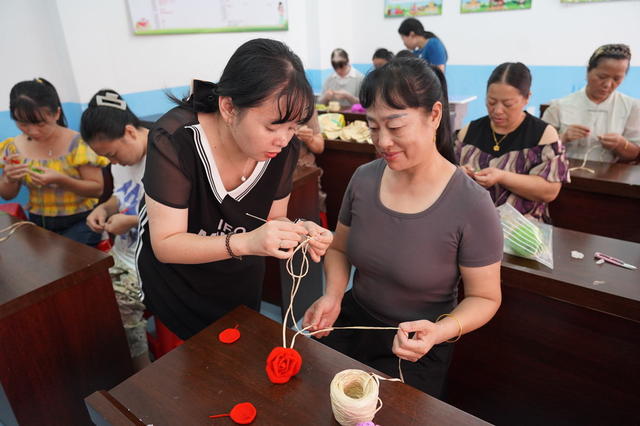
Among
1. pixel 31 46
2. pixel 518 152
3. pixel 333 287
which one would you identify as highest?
pixel 31 46

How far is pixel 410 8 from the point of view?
621 cm

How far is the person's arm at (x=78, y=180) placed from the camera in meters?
2.05

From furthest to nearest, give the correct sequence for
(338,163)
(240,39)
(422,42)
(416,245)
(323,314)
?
1. (240,39)
2. (422,42)
3. (338,163)
4. (323,314)
5. (416,245)

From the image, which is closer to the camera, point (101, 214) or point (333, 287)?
point (333, 287)

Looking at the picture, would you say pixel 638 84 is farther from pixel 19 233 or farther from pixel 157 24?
pixel 19 233

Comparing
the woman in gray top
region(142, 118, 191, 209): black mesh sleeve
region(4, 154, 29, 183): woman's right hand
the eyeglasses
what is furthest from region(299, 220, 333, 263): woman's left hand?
the eyeglasses

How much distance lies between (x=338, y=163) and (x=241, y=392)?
9.05 feet

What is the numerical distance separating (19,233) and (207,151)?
986mm

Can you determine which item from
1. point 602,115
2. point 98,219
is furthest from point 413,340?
point 602,115

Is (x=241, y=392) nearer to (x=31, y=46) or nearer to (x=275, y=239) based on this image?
(x=275, y=239)

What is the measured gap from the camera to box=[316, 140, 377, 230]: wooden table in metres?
3.31

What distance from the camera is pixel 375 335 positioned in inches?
51.2

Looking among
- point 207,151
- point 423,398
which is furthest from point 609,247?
point 207,151

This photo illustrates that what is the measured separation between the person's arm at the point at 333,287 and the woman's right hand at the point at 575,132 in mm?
1822
